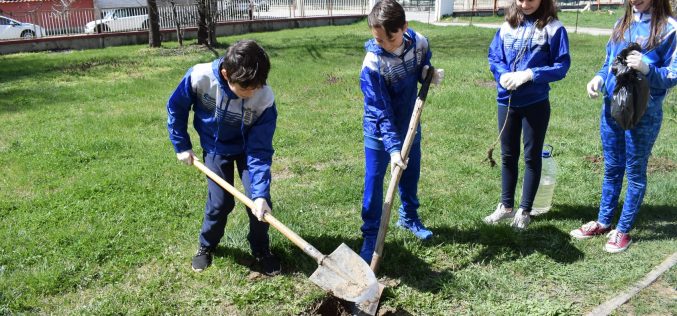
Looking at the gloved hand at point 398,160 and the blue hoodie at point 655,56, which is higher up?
the blue hoodie at point 655,56

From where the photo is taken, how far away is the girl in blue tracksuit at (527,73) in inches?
147

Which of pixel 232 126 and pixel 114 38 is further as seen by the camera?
pixel 114 38

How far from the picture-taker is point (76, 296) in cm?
346

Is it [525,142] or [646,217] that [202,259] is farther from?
[646,217]

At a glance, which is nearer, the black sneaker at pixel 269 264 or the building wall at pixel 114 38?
the black sneaker at pixel 269 264

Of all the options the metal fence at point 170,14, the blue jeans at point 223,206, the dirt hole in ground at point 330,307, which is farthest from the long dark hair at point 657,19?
the metal fence at point 170,14

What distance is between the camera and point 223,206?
3600 mm

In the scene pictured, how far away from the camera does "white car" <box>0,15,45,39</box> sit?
1689 centimetres

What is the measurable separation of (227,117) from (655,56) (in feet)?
9.18

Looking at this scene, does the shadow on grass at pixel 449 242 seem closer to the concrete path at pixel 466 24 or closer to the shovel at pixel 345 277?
the shovel at pixel 345 277

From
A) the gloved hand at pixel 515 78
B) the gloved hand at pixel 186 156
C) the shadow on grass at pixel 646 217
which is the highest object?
the gloved hand at pixel 515 78

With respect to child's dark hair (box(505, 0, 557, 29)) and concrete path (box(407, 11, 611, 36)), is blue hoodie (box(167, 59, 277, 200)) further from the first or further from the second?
concrete path (box(407, 11, 611, 36))

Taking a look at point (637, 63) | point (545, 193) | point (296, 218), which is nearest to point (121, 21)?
point (296, 218)

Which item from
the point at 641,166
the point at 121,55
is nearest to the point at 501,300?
the point at 641,166
